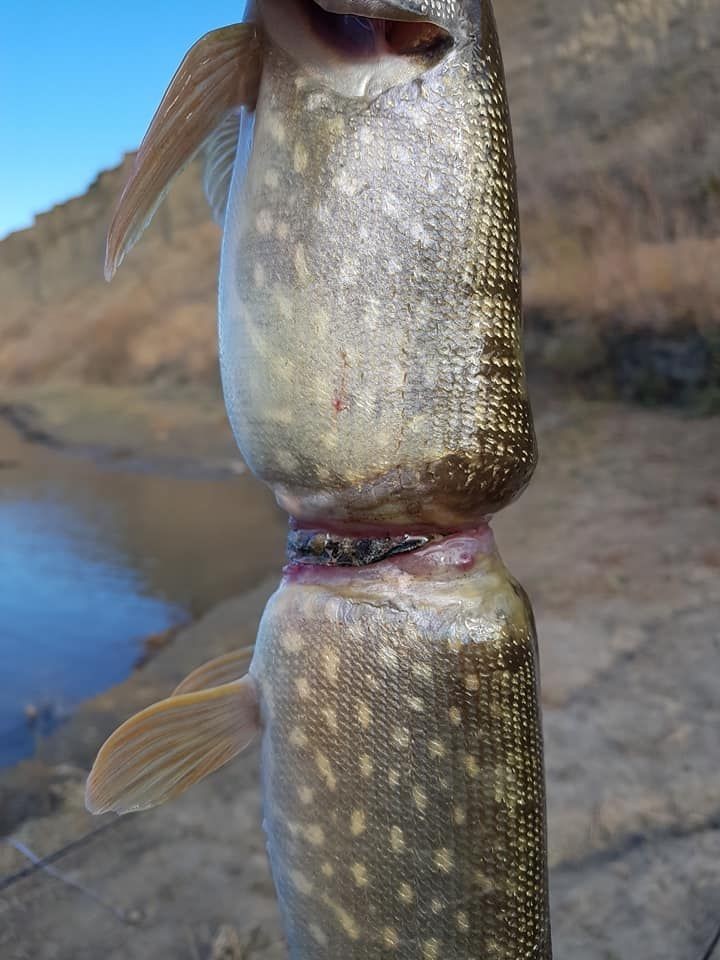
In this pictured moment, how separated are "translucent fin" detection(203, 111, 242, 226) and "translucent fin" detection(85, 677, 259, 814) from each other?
0.51m

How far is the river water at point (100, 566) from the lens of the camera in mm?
3418

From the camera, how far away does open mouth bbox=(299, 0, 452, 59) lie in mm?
748

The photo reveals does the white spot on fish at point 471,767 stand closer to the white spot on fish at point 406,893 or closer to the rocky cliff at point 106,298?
the white spot on fish at point 406,893

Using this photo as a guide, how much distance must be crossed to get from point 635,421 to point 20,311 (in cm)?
990

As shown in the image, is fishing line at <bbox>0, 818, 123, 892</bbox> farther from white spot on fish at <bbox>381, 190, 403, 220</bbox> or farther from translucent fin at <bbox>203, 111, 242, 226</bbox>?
white spot on fish at <bbox>381, 190, 403, 220</bbox>

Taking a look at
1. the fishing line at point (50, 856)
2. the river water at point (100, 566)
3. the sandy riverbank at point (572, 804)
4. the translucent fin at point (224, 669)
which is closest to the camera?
the translucent fin at point (224, 669)

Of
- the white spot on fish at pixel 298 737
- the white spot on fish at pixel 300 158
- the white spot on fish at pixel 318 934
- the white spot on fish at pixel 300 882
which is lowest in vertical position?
the white spot on fish at pixel 318 934

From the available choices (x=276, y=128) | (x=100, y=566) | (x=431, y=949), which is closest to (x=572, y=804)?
(x=431, y=949)

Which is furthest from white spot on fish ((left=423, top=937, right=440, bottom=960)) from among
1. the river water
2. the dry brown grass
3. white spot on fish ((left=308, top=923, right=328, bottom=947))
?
the dry brown grass

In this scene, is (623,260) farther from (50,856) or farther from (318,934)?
(318,934)

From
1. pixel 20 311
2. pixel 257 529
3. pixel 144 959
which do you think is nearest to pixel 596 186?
pixel 257 529

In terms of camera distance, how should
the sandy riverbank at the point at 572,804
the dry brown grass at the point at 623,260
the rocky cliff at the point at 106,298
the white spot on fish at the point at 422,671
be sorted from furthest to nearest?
1. the rocky cliff at the point at 106,298
2. the dry brown grass at the point at 623,260
3. the sandy riverbank at the point at 572,804
4. the white spot on fish at the point at 422,671

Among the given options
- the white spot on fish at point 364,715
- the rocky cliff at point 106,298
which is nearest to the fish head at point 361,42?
the white spot on fish at point 364,715

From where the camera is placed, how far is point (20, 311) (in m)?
13.0
